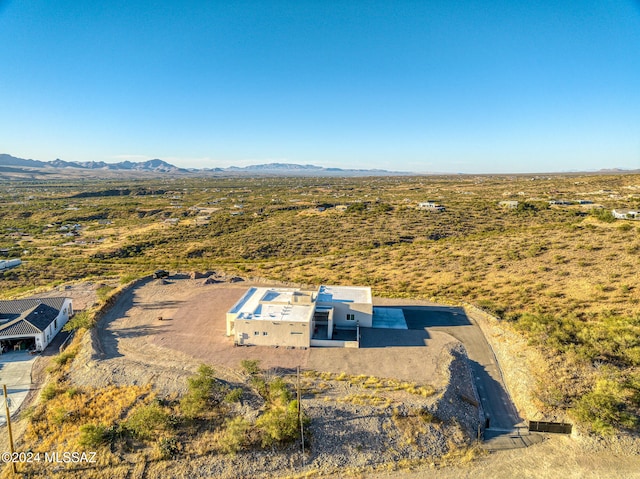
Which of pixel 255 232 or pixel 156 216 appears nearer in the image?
pixel 255 232

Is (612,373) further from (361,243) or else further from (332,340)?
(361,243)

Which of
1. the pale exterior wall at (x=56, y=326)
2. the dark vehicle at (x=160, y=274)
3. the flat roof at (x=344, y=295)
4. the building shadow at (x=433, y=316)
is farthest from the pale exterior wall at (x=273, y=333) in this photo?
the dark vehicle at (x=160, y=274)

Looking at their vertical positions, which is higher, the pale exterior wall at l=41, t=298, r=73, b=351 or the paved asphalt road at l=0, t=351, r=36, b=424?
the pale exterior wall at l=41, t=298, r=73, b=351

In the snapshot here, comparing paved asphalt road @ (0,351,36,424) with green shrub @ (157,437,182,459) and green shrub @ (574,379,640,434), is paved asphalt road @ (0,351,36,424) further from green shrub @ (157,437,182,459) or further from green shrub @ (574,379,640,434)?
green shrub @ (574,379,640,434)

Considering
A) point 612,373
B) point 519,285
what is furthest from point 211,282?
point 612,373

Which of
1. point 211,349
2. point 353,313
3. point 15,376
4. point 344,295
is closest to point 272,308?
point 211,349

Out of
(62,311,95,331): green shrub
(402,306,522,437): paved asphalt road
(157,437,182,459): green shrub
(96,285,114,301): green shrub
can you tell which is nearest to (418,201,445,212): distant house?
(402,306,522,437): paved asphalt road

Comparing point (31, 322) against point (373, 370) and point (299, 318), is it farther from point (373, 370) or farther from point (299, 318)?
point (373, 370)
